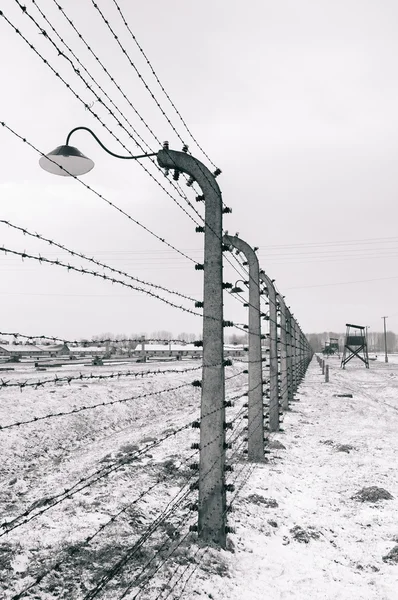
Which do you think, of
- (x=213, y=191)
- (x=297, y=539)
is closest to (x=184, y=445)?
(x=297, y=539)

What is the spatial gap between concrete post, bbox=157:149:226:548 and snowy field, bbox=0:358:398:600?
12.2 inches

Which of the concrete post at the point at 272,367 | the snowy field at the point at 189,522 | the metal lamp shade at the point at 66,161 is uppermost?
the metal lamp shade at the point at 66,161

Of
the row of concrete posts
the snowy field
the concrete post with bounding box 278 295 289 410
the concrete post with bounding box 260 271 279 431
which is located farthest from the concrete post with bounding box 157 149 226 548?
the concrete post with bounding box 278 295 289 410

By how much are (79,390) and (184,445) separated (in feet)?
30.2

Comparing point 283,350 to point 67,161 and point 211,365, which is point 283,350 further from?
point 67,161

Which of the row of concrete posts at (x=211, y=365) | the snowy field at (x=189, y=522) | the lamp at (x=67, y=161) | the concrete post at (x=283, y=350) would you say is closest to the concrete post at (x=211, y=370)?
the row of concrete posts at (x=211, y=365)

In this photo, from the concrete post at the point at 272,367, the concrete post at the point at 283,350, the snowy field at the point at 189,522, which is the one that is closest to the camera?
the snowy field at the point at 189,522

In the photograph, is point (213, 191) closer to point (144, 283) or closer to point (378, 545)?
point (144, 283)

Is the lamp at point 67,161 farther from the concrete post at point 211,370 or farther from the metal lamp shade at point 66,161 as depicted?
the concrete post at point 211,370

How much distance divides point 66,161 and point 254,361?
4990 millimetres

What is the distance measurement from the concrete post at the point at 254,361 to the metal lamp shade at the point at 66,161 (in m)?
3.98

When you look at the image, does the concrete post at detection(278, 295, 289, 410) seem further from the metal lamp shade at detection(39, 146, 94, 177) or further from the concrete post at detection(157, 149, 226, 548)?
the metal lamp shade at detection(39, 146, 94, 177)

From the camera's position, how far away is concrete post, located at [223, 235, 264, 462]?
22.9 feet

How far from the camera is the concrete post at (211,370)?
13.5ft
